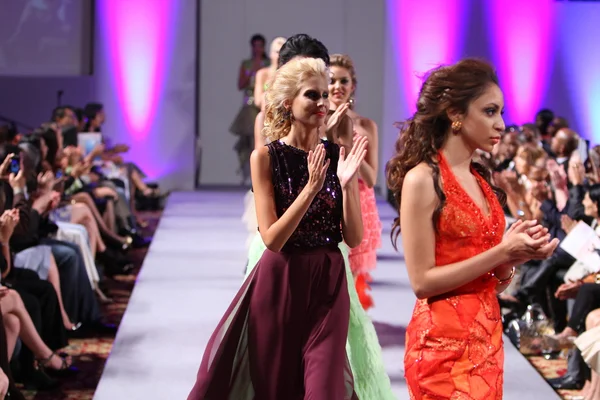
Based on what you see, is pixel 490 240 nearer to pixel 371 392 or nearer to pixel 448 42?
pixel 371 392

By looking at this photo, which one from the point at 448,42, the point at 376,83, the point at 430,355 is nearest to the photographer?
the point at 430,355

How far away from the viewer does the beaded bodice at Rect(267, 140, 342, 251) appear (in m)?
3.11

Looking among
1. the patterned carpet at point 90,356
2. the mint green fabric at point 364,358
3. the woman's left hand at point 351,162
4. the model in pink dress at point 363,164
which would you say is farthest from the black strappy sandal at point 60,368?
the woman's left hand at point 351,162

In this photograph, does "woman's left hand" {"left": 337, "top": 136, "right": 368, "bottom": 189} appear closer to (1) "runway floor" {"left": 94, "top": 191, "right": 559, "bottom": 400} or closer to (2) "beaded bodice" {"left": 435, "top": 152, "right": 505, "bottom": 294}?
(2) "beaded bodice" {"left": 435, "top": 152, "right": 505, "bottom": 294}

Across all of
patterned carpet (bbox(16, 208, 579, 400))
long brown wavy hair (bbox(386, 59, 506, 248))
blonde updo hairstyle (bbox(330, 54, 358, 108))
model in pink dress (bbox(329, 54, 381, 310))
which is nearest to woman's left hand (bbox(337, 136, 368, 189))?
long brown wavy hair (bbox(386, 59, 506, 248))

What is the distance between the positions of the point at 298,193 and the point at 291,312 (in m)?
0.35

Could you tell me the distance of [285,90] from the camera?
3236 mm

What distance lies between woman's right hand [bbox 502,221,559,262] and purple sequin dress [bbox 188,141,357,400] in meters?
0.86

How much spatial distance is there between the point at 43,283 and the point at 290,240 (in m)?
2.54

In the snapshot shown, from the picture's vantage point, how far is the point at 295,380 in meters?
3.12

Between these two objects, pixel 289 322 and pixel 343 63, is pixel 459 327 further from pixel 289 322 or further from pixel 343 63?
pixel 343 63

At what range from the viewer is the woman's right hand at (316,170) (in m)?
2.99

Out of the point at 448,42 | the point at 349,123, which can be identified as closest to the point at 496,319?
the point at 349,123

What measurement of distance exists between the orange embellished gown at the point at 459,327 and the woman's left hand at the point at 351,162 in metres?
0.57
